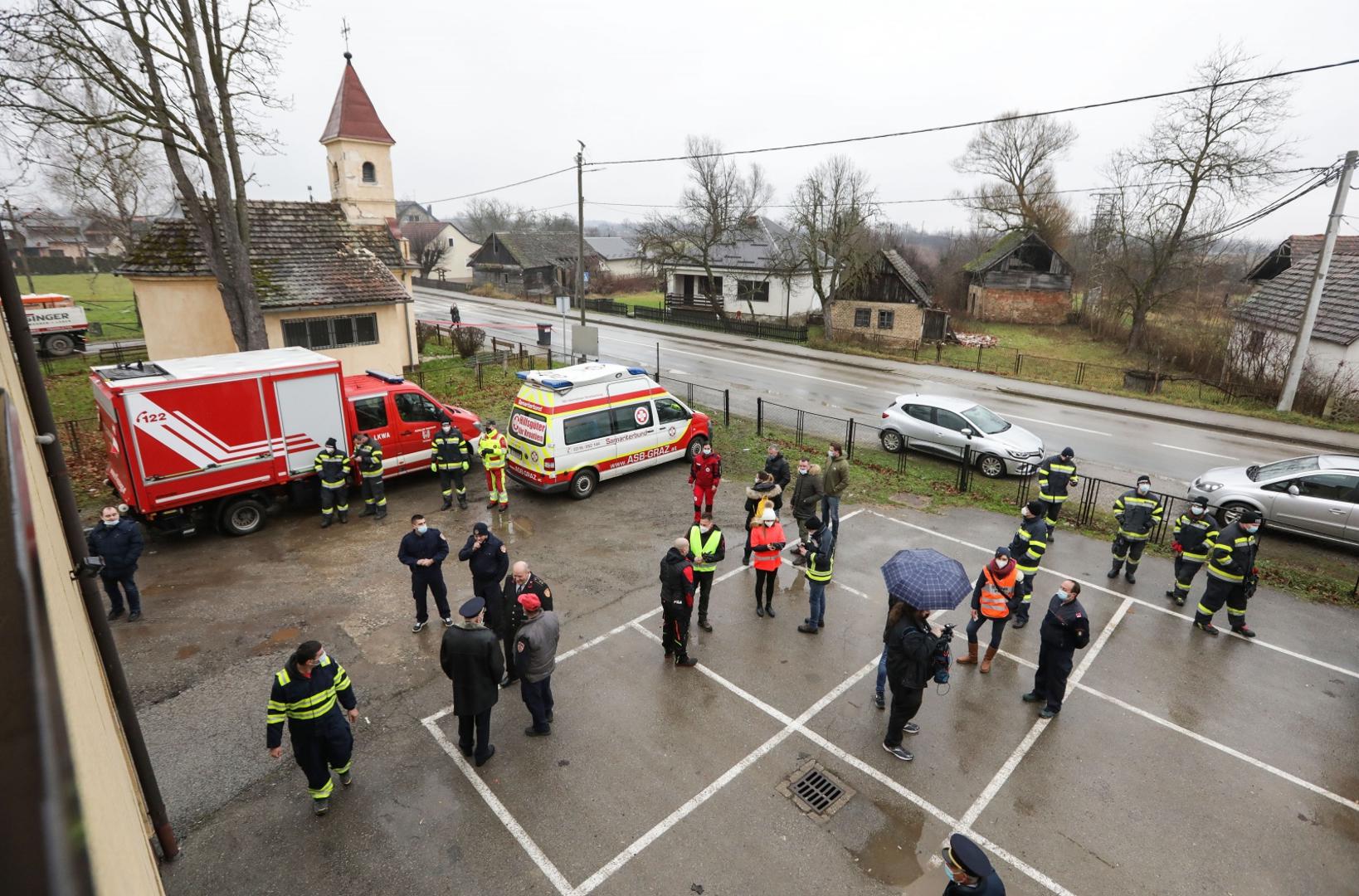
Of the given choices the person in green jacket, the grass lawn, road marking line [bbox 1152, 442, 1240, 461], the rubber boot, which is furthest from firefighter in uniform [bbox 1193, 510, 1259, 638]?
the grass lawn

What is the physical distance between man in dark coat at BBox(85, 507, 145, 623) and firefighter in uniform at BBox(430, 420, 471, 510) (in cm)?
477

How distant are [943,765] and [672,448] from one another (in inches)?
366

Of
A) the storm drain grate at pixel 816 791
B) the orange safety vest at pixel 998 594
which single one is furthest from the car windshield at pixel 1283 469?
the storm drain grate at pixel 816 791

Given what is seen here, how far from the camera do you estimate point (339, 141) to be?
27.8 m

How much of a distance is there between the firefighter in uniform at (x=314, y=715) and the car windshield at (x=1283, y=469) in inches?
601

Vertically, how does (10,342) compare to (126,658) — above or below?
above

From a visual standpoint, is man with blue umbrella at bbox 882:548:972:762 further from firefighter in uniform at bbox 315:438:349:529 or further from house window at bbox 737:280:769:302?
house window at bbox 737:280:769:302

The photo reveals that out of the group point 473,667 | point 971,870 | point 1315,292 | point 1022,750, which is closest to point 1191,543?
point 1022,750

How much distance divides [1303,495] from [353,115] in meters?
31.7

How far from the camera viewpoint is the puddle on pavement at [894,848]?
6.10 metres

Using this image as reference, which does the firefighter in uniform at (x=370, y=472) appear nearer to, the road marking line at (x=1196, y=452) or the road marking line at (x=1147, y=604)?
the road marking line at (x=1147, y=604)

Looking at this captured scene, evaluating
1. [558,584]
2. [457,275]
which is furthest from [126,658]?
[457,275]

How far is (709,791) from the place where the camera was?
6914 mm

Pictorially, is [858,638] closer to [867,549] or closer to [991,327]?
[867,549]
